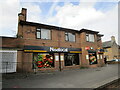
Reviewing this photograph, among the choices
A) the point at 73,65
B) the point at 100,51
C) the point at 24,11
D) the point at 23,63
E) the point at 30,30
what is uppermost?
the point at 24,11

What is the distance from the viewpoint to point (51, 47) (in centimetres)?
1304

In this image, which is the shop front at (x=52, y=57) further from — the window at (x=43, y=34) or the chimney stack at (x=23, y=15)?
the chimney stack at (x=23, y=15)

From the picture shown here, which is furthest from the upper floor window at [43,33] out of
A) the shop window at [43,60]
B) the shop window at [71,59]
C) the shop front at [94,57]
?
the shop front at [94,57]

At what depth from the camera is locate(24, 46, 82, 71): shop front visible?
1197cm

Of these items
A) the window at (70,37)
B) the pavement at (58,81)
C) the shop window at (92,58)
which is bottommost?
the pavement at (58,81)

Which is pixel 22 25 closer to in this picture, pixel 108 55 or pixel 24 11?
pixel 24 11

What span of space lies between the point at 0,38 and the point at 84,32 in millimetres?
12553

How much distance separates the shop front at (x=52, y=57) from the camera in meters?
12.0

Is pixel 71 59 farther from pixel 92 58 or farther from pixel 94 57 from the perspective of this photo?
pixel 94 57

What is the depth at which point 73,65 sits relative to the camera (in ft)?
48.1

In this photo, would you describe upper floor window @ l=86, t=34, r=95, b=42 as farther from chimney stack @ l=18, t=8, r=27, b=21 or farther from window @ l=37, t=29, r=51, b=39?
chimney stack @ l=18, t=8, r=27, b=21

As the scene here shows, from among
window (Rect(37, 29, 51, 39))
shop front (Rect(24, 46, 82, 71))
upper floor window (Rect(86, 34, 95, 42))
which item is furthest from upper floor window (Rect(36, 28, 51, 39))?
upper floor window (Rect(86, 34, 95, 42))

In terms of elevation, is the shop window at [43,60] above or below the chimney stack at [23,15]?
below

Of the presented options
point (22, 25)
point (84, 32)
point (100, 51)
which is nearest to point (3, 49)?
point (22, 25)
